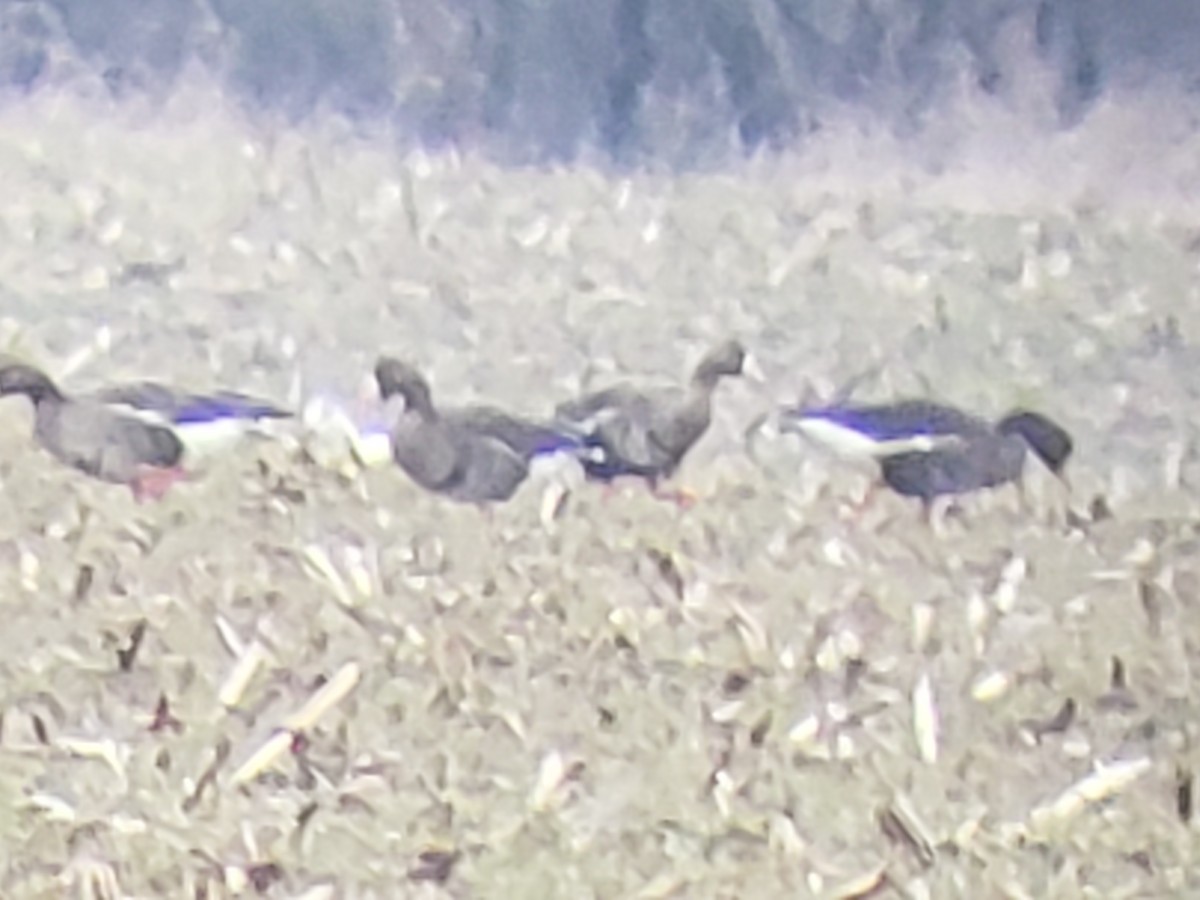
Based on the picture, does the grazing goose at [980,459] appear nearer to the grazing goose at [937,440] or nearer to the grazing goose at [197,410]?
the grazing goose at [937,440]

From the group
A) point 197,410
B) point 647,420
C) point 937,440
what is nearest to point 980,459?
point 937,440

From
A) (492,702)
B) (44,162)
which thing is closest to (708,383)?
(492,702)

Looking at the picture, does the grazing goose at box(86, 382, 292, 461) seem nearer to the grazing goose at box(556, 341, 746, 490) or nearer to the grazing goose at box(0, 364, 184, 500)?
the grazing goose at box(0, 364, 184, 500)

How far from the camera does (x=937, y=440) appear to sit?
0.86 meters

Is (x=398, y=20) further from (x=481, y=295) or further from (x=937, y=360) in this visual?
(x=937, y=360)

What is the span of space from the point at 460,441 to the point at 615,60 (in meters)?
0.20

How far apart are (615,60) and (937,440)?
9.5 inches

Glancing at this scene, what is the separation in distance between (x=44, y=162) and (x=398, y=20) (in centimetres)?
18

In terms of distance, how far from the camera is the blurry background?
813mm

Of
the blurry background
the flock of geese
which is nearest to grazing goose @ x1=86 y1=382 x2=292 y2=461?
the flock of geese

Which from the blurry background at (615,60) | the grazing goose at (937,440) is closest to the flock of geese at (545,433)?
the grazing goose at (937,440)

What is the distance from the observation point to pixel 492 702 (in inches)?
35.5

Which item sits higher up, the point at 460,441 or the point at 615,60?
the point at 615,60

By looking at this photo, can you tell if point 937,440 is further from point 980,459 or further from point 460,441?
point 460,441
